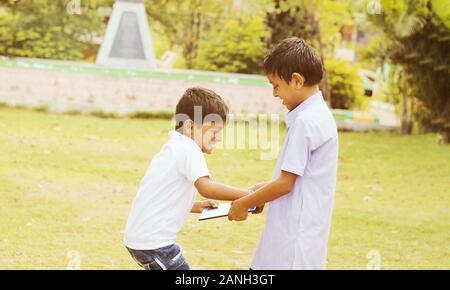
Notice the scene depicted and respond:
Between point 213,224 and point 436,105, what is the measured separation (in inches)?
248

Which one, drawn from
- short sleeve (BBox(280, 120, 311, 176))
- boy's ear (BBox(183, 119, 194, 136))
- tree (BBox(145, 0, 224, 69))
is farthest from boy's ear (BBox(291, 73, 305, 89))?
tree (BBox(145, 0, 224, 69))

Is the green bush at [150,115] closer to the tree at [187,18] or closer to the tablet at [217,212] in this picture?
the tree at [187,18]

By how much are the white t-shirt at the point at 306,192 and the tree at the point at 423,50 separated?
28.0 ft

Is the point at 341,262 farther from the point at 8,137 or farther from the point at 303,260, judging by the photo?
the point at 8,137

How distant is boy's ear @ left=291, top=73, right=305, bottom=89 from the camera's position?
2791 mm

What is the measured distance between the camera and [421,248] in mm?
5883

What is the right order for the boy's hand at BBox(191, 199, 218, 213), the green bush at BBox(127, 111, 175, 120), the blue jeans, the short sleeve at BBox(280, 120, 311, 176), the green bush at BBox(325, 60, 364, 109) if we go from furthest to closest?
the green bush at BBox(325, 60, 364, 109) → the green bush at BBox(127, 111, 175, 120) → the boy's hand at BBox(191, 199, 218, 213) → the blue jeans → the short sleeve at BBox(280, 120, 311, 176)

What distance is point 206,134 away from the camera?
301 cm

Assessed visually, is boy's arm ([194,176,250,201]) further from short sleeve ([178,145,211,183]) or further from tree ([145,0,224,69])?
tree ([145,0,224,69])

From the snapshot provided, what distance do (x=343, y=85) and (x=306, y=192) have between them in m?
12.4

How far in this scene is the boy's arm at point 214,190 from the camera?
2848mm

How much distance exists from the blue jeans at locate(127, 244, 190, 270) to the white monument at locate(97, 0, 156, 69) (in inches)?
457

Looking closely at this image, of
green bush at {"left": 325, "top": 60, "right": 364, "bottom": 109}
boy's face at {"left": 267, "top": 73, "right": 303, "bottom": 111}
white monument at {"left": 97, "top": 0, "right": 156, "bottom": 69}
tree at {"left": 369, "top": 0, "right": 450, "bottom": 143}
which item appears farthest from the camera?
green bush at {"left": 325, "top": 60, "right": 364, "bottom": 109}
